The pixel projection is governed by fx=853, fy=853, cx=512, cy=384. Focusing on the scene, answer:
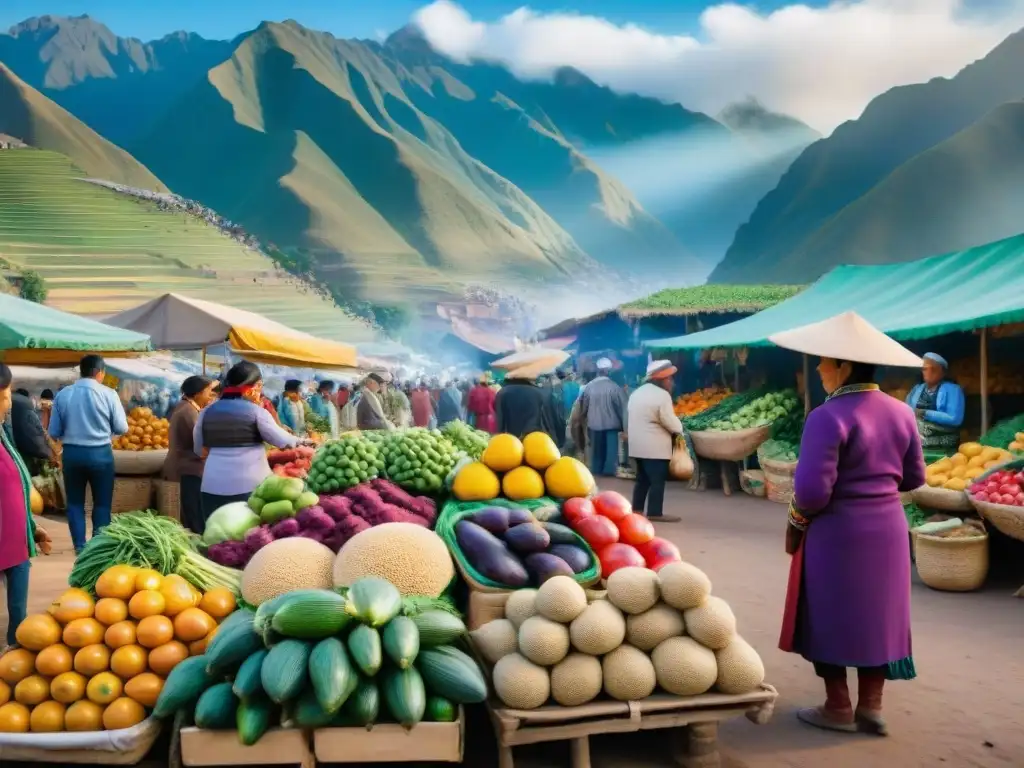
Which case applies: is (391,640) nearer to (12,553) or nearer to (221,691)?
(221,691)

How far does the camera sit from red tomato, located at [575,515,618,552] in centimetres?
409

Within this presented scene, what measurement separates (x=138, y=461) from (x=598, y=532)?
625cm

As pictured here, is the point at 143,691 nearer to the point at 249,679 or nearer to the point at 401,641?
the point at 249,679

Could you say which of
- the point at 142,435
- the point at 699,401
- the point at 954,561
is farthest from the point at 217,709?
the point at 699,401

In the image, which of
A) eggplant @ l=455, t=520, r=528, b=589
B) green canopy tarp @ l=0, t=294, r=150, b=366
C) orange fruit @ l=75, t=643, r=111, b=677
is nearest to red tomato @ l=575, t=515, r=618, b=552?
eggplant @ l=455, t=520, r=528, b=589

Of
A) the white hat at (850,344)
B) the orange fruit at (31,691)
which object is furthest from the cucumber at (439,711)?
the white hat at (850,344)

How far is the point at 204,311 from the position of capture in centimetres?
890

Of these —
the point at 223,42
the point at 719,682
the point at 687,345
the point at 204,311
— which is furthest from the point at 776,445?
the point at 223,42

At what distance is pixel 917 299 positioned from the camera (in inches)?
390

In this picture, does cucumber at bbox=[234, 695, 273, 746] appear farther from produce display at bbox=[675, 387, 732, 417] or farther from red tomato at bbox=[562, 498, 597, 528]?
produce display at bbox=[675, 387, 732, 417]

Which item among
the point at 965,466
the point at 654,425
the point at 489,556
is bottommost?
the point at 489,556

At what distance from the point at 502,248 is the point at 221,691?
69.4 m

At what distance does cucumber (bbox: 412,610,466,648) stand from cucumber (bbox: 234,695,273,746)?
582 mm

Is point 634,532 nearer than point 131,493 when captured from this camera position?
Yes
